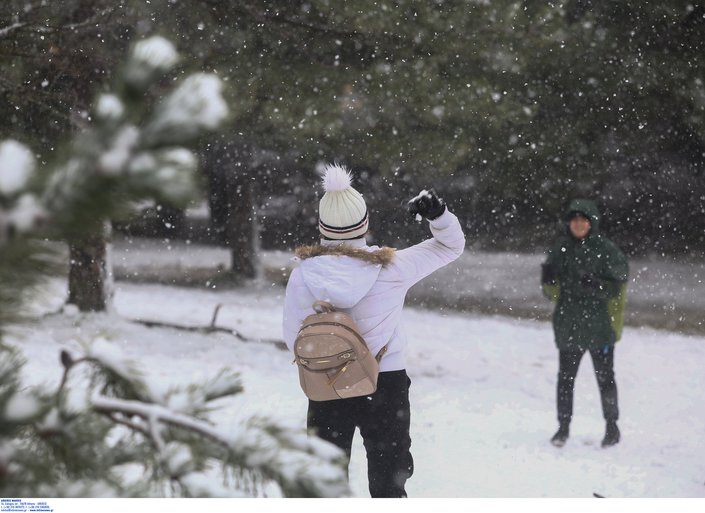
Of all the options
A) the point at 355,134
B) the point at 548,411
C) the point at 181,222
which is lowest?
the point at 548,411

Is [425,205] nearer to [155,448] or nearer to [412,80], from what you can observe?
[155,448]

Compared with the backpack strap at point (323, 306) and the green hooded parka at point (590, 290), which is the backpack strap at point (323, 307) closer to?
the backpack strap at point (323, 306)

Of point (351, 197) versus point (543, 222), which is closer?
point (351, 197)

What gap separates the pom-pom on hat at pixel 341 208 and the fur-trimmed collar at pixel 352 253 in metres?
0.05

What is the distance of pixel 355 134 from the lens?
7262mm

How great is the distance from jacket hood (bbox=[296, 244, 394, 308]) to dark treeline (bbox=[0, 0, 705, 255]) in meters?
2.13

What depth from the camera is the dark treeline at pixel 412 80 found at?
5621mm

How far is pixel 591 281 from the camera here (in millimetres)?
4418

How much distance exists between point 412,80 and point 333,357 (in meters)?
4.26

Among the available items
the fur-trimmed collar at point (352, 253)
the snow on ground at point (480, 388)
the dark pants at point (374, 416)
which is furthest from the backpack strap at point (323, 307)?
the snow on ground at point (480, 388)

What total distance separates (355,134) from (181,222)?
7.68 metres

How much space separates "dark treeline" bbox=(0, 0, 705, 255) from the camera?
562 cm
